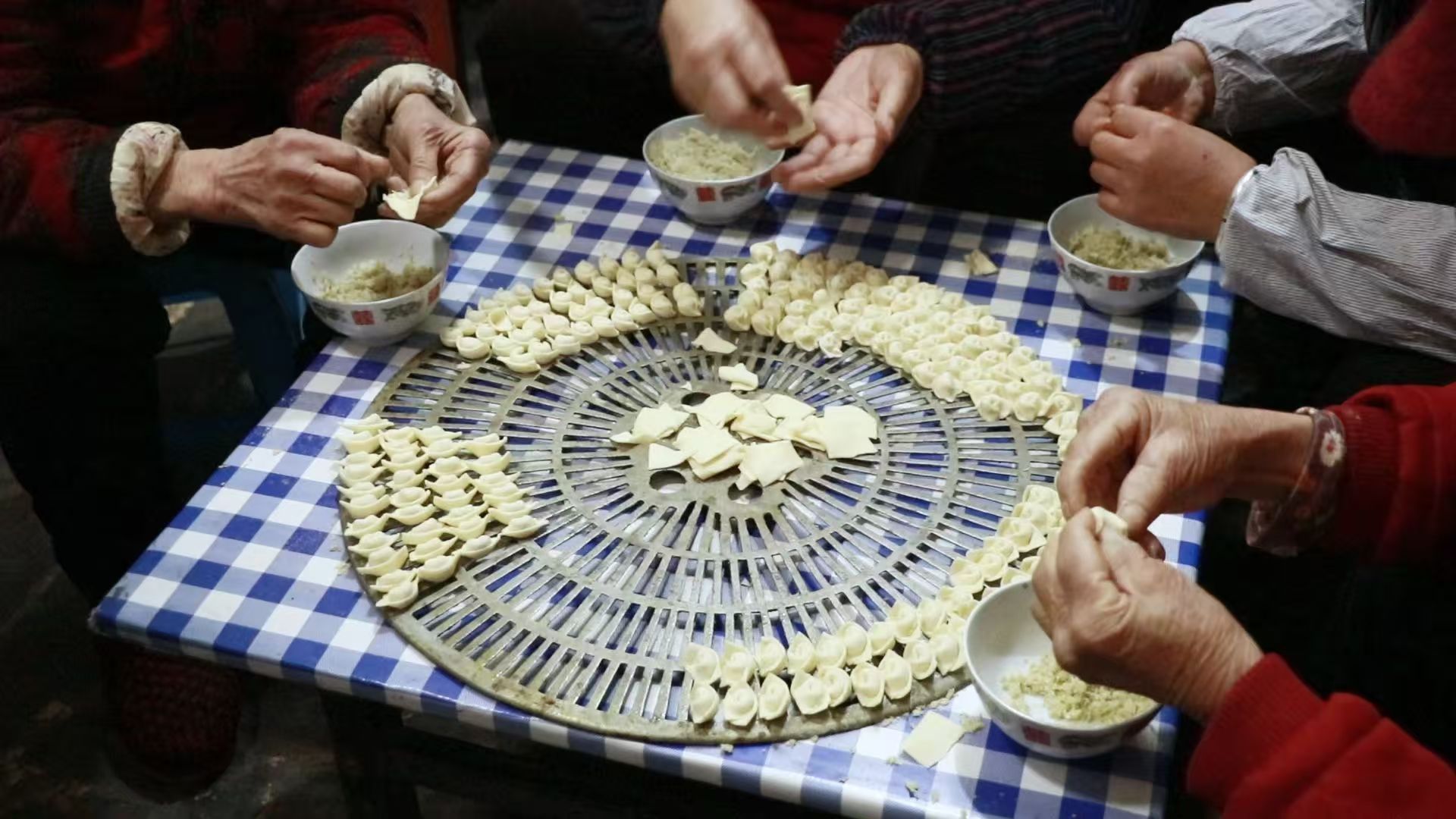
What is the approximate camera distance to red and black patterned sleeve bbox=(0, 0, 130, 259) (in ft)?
6.18

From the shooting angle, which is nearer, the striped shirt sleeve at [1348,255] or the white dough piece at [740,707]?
the white dough piece at [740,707]

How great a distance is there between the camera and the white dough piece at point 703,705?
1380 millimetres

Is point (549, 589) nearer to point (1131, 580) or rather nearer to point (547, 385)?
point (547, 385)

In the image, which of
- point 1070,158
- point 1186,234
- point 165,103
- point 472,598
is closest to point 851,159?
point 1186,234

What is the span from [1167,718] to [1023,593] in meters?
0.21

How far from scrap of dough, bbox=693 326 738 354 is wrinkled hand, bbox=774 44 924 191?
349 millimetres

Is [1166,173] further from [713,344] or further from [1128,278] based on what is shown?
[713,344]

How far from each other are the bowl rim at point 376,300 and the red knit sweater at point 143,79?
253 mm

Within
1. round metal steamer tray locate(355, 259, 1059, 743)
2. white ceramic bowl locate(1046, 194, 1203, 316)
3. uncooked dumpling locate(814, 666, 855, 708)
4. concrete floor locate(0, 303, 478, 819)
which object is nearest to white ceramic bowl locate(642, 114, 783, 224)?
round metal steamer tray locate(355, 259, 1059, 743)

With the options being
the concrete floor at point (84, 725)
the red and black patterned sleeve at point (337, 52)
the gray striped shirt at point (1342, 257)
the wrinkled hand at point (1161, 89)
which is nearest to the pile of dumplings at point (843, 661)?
the gray striped shirt at point (1342, 257)

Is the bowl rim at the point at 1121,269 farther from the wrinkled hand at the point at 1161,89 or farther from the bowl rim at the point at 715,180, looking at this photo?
the bowl rim at the point at 715,180

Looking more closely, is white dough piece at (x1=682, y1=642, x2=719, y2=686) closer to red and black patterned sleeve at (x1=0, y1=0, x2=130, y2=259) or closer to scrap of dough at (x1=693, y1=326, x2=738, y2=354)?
scrap of dough at (x1=693, y1=326, x2=738, y2=354)

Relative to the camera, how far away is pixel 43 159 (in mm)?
1883

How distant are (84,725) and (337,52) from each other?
1.48 meters
